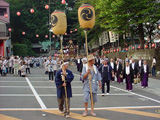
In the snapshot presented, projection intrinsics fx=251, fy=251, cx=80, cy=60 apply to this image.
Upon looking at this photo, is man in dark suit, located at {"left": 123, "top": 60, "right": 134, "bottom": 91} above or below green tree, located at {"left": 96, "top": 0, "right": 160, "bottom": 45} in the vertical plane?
below

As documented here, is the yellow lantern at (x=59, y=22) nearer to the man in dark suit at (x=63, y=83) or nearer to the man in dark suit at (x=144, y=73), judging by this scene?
the man in dark suit at (x=63, y=83)

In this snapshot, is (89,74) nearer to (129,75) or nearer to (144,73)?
(129,75)

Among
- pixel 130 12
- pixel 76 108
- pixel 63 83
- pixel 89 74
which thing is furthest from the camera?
pixel 130 12

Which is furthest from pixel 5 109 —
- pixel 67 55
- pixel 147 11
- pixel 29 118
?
pixel 67 55

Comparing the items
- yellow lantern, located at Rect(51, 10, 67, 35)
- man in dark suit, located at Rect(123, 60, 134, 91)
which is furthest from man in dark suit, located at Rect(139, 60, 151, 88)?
yellow lantern, located at Rect(51, 10, 67, 35)

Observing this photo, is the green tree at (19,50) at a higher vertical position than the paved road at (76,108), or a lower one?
higher

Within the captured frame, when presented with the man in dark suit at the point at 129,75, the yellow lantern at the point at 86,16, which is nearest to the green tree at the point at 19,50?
the man in dark suit at the point at 129,75

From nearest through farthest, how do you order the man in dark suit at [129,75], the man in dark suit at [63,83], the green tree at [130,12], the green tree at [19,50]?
the man in dark suit at [63,83] → the man in dark suit at [129,75] → the green tree at [130,12] → the green tree at [19,50]

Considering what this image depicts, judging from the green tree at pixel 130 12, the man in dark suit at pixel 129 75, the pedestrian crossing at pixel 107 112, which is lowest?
the pedestrian crossing at pixel 107 112

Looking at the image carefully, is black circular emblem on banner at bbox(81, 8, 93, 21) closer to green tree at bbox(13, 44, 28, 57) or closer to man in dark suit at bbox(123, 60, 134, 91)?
man in dark suit at bbox(123, 60, 134, 91)

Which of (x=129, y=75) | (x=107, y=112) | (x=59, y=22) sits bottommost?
(x=107, y=112)

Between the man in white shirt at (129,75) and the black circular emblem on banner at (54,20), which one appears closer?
the black circular emblem on banner at (54,20)

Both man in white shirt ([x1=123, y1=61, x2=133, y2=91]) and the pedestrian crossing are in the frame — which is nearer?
the pedestrian crossing

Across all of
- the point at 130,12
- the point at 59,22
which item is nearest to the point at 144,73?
the point at 59,22
